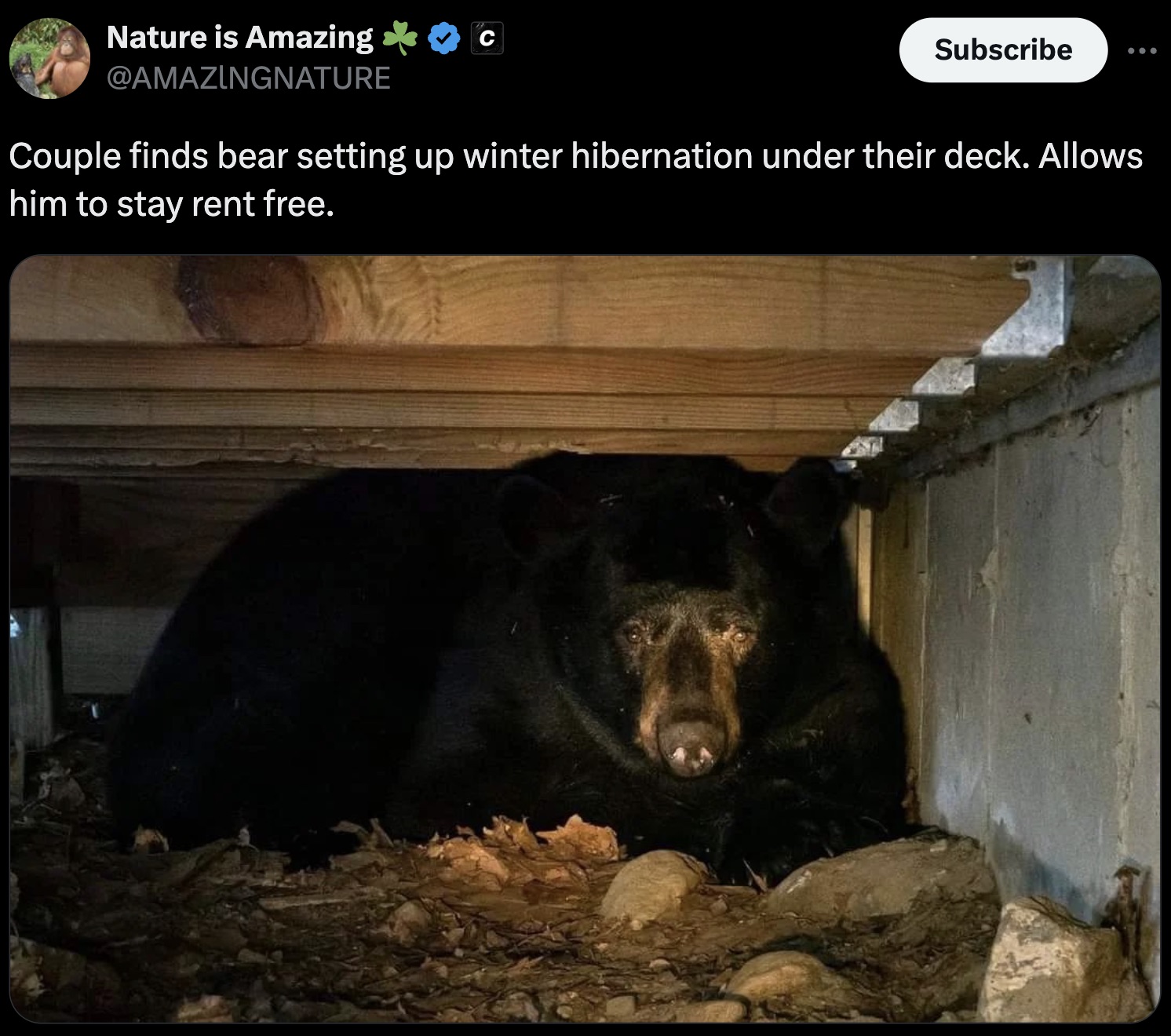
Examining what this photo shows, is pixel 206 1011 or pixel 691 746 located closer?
pixel 206 1011

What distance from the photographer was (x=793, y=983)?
112 inches

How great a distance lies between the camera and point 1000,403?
363 centimetres

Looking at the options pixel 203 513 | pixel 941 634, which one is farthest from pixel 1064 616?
pixel 203 513

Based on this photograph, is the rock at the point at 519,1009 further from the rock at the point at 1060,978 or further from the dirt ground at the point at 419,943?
the rock at the point at 1060,978

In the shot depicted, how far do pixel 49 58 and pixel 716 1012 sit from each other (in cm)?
232

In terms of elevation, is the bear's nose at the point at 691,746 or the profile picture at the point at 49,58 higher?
the profile picture at the point at 49,58

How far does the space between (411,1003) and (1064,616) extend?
188 centimetres

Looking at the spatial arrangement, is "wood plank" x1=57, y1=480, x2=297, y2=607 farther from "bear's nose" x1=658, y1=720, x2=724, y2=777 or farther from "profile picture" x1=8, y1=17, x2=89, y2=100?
"profile picture" x1=8, y1=17, x2=89, y2=100

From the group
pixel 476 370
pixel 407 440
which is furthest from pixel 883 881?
pixel 407 440

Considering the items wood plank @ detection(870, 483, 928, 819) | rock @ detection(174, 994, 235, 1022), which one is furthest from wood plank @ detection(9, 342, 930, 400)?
wood plank @ detection(870, 483, 928, 819)

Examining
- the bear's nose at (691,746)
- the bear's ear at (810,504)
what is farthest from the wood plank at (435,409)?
the bear's nose at (691,746)

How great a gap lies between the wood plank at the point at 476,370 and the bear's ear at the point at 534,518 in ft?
4.76

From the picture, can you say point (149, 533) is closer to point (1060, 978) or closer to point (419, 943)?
point (419, 943)

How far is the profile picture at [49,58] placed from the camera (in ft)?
7.12
